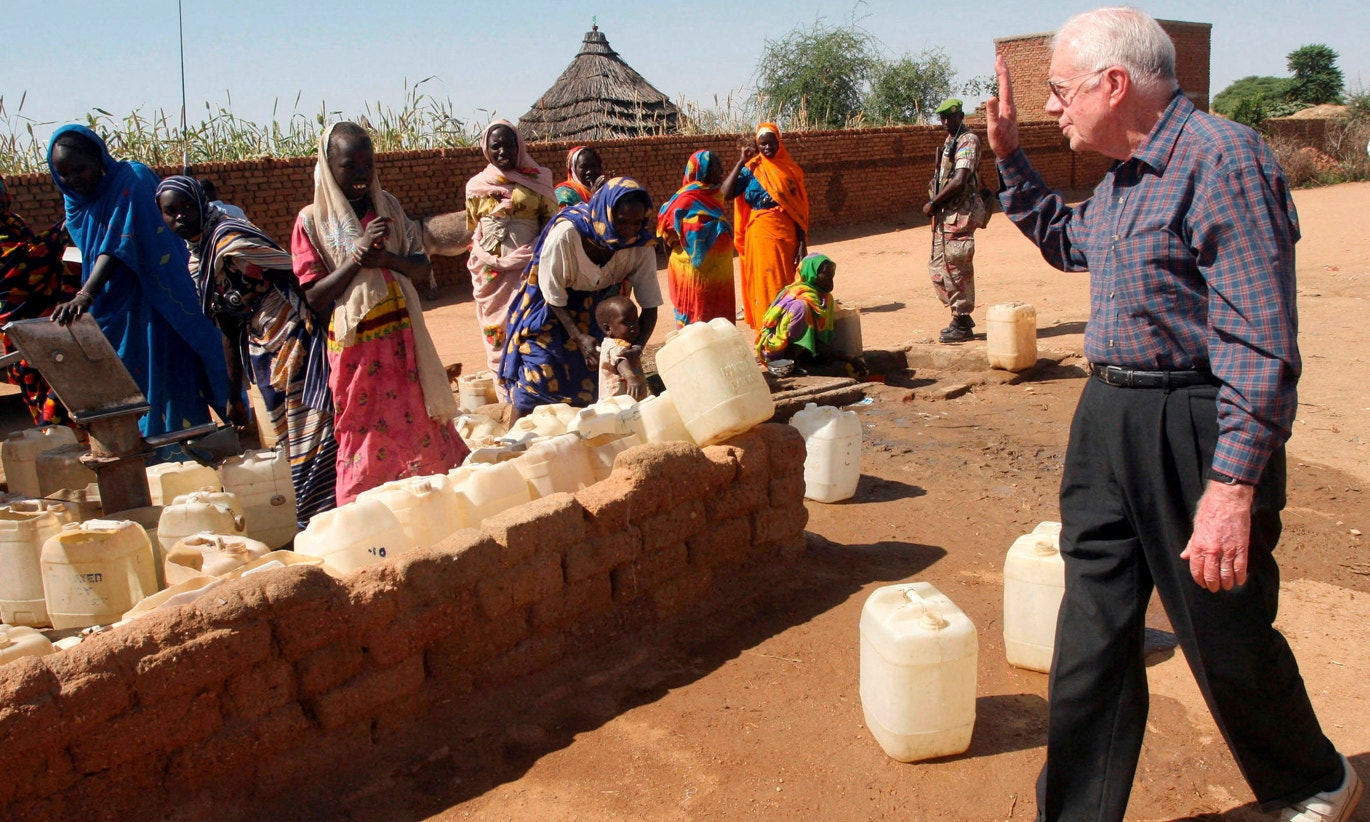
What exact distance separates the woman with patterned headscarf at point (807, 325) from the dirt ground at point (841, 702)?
5.78ft

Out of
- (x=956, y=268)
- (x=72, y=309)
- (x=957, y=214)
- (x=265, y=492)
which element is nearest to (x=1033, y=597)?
(x=265, y=492)

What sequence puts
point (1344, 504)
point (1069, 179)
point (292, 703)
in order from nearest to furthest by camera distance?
point (292, 703)
point (1344, 504)
point (1069, 179)

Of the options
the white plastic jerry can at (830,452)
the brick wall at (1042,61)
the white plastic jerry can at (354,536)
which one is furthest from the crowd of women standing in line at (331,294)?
the brick wall at (1042,61)

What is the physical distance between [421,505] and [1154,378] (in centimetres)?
209

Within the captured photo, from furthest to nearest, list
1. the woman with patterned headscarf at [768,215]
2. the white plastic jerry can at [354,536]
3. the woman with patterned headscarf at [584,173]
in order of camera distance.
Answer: the woman with patterned headscarf at [768,215] → the woman with patterned headscarf at [584,173] → the white plastic jerry can at [354,536]

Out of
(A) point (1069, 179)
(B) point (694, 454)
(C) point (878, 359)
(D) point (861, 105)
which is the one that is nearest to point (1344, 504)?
(B) point (694, 454)

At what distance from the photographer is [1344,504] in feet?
15.7

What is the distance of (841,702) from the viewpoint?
315 centimetres

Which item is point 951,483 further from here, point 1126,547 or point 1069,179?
point 1069,179

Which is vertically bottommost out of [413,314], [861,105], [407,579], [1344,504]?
[1344,504]

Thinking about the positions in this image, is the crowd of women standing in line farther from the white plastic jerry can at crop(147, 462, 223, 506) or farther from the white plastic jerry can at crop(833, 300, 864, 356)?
the white plastic jerry can at crop(833, 300, 864, 356)

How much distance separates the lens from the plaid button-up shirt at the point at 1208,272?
1969 millimetres

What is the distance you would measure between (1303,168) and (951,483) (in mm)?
22335

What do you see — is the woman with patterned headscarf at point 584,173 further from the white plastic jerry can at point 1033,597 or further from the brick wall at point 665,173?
the brick wall at point 665,173
